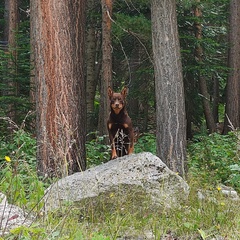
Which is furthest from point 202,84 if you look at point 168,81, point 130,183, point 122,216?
point 122,216

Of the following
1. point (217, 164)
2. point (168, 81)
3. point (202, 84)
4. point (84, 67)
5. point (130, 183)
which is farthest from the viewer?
point (202, 84)

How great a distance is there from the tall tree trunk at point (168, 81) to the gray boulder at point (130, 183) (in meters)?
3.14

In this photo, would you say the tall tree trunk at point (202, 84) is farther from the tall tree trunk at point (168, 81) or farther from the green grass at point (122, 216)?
the green grass at point (122, 216)

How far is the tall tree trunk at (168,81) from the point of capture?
31.2ft

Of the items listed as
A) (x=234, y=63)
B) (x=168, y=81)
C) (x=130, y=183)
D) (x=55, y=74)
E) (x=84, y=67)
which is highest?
(x=234, y=63)

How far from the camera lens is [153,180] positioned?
6.05 m

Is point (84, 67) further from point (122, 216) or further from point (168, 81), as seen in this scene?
point (122, 216)

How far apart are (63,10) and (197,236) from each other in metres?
4.75

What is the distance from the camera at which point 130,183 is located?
577 cm

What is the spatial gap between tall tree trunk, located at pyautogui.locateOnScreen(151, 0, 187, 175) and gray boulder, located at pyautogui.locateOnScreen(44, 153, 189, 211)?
10.3 ft

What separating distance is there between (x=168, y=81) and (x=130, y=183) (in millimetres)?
4159

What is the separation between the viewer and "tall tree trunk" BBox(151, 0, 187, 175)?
950 centimetres

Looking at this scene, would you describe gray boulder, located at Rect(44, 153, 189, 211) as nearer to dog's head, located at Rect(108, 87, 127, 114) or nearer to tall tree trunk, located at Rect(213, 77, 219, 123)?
dog's head, located at Rect(108, 87, 127, 114)

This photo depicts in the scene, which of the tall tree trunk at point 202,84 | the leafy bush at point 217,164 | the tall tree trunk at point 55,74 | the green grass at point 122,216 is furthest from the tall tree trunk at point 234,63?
the green grass at point 122,216
